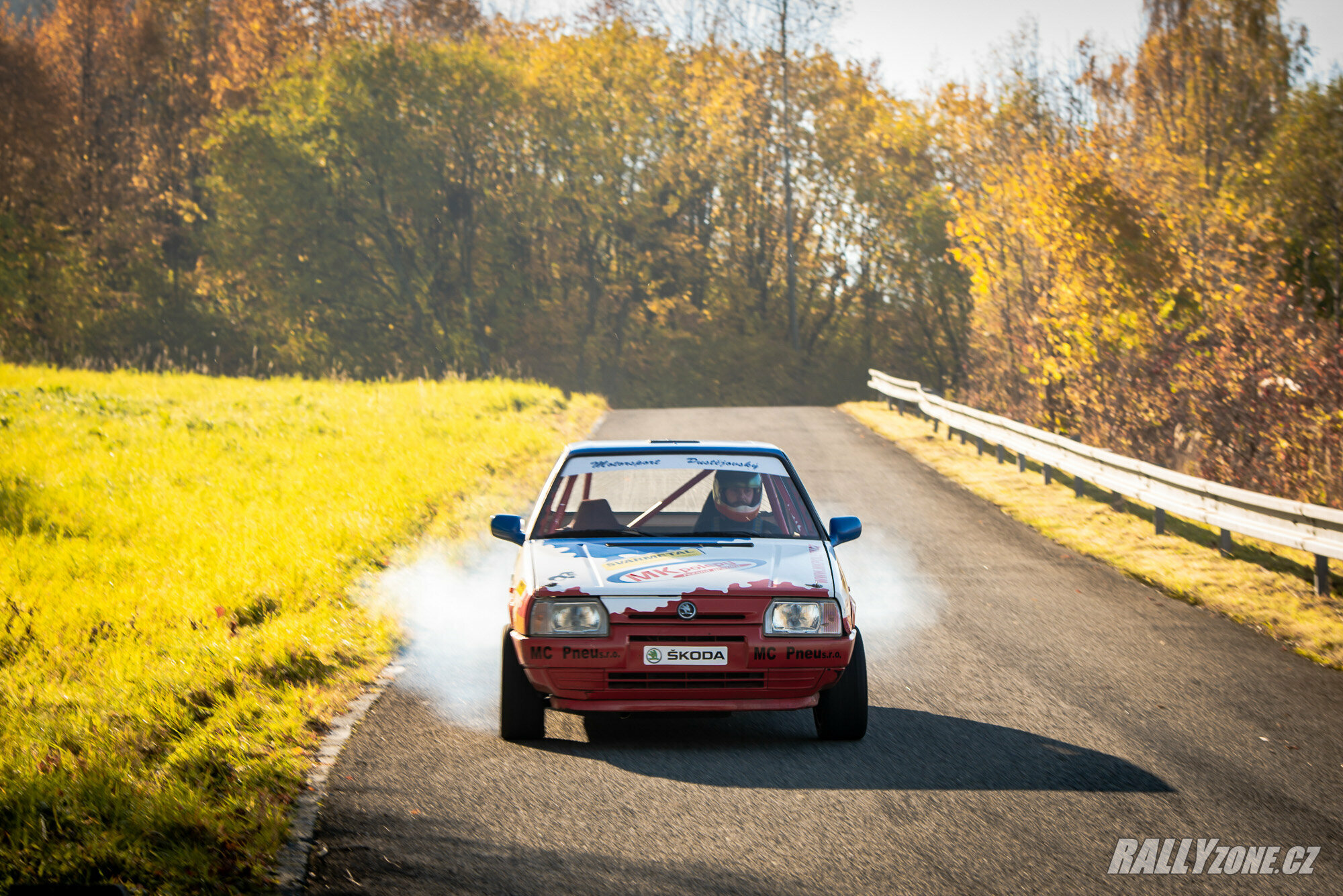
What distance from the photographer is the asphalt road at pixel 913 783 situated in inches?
168

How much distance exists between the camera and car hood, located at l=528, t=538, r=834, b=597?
5719 mm

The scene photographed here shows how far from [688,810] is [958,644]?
3.70 meters

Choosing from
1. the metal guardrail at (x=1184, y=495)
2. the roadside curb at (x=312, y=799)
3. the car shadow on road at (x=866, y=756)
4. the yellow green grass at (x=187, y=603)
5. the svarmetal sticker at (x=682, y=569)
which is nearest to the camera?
the roadside curb at (x=312, y=799)

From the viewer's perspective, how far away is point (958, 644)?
8031 mm

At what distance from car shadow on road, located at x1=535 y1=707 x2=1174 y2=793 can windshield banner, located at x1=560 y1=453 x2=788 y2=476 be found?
4.97 feet

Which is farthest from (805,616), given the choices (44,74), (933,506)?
(44,74)

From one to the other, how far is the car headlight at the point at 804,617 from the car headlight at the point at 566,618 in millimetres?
844

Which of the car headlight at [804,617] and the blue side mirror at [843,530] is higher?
the blue side mirror at [843,530]

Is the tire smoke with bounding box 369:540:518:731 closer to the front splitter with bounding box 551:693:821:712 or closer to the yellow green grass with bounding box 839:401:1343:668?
the front splitter with bounding box 551:693:821:712

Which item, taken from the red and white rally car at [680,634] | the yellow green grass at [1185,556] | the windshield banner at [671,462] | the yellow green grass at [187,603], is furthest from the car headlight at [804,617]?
the yellow green grass at [1185,556]

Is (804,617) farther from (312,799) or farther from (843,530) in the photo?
(312,799)

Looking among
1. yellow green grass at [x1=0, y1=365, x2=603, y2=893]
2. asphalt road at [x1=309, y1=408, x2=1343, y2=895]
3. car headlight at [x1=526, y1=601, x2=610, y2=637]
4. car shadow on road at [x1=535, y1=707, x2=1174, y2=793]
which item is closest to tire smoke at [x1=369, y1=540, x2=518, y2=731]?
asphalt road at [x1=309, y1=408, x2=1343, y2=895]

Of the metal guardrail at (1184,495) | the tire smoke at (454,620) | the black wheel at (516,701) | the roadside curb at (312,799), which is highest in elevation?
the metal guardrail at (1184,495)

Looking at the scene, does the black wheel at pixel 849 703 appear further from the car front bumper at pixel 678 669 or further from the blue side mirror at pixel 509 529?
the blue side mirror at pixel 509 529
